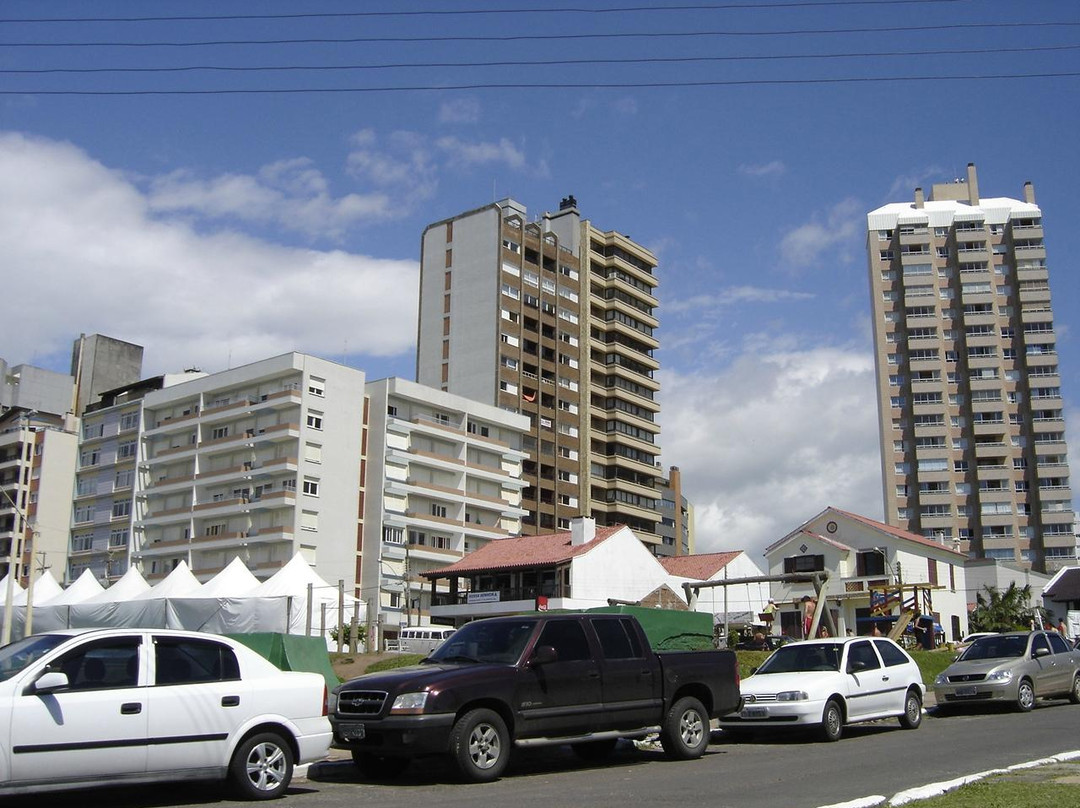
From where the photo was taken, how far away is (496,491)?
84125mm

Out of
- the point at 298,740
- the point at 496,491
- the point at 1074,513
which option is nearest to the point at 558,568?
the point at 496,491

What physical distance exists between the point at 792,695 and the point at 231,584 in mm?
33418

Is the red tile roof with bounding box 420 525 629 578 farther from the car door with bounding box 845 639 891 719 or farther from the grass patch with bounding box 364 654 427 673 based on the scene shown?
the car door with bounding box 845 639 891 719

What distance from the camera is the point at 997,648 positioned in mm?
22625

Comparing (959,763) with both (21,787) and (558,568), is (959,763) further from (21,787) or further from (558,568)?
(558,568)

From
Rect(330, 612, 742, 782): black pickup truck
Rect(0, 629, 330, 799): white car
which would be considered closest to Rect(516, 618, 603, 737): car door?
Rect(330, 612, 742, 782): black pickup truck

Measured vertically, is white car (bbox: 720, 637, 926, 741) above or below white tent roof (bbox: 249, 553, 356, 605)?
below

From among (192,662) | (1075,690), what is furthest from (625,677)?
(1075,690)

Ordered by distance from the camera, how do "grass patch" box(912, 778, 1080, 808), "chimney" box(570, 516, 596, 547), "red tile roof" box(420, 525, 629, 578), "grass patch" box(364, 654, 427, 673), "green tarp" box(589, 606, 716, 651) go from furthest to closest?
"chimney" box(570, 516, 596, 547)
"red tile roof" box(420, 525, 629, 578)
"grass patch" box(364, 654, 427, 673)
"green tarp" box(589, 606, 716, 651)
"grass patch" box(912, 778, 1080, 808)

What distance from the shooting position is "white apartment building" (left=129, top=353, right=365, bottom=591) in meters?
72.2

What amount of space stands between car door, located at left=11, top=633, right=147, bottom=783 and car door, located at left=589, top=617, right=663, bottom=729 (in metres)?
5.69

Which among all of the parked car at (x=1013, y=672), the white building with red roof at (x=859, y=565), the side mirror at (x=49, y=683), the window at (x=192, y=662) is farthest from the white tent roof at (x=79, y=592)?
the side mirror at (x=49, y=683)

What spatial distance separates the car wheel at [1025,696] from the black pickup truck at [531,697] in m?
8.88

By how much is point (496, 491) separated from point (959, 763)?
71060 millimetres
